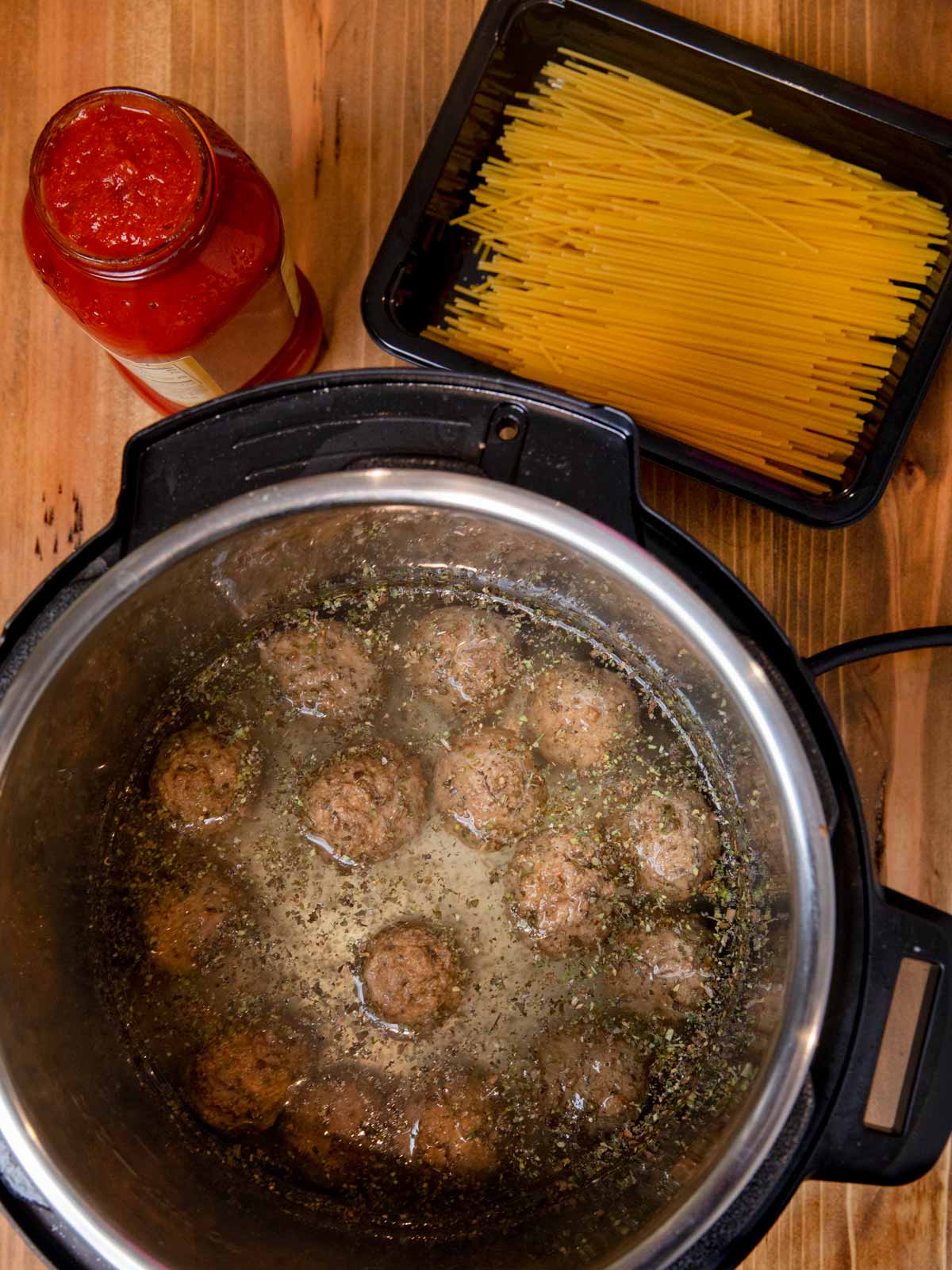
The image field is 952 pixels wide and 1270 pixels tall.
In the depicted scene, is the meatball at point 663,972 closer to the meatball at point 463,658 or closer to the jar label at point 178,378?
the meatball at point 463,658

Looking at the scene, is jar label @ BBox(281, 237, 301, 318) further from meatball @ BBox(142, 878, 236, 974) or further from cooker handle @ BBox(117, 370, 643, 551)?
meatball @ BBox(142, 878, 236, 974)

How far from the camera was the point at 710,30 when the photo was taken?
108 centimetres

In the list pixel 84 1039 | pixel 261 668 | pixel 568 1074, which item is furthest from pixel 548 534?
pixel 84 1039

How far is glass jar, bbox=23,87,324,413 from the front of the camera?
2.68ft

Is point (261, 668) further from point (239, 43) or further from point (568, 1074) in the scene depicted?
point (239, 43)

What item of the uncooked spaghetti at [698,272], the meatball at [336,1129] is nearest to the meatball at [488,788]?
the meatball at [336,1129]

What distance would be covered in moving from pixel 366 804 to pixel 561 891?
192 millimetres

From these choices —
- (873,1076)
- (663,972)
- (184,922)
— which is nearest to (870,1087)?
(873,1076)

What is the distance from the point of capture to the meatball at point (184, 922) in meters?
0.95

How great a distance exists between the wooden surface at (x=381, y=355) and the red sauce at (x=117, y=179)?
323mm

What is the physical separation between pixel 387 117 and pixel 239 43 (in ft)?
0.60

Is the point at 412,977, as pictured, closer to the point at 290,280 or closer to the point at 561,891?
the point at 561,891

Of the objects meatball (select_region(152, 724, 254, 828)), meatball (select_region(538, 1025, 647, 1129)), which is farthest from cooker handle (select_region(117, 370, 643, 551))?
meatball (select_region(538, 1025, 647, 1129))

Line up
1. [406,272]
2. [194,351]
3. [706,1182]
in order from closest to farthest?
[706,1182], [194,351], [406,272]
